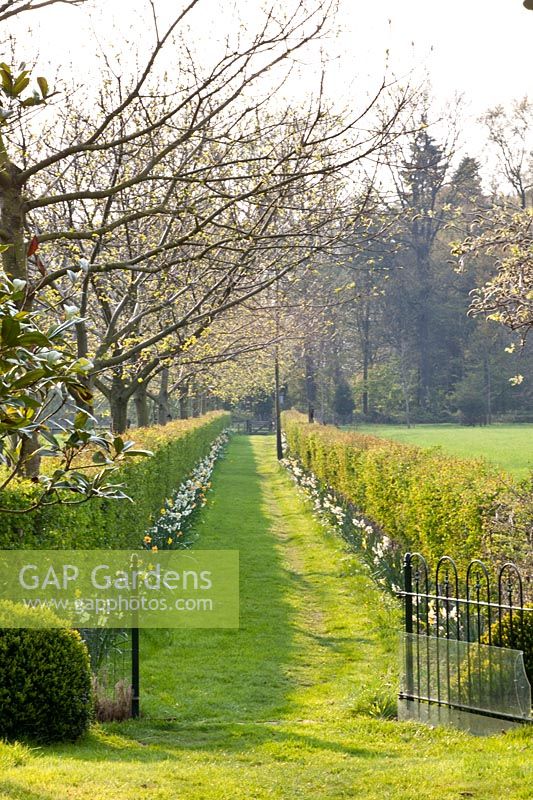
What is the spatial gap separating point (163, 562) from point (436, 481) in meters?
4.32

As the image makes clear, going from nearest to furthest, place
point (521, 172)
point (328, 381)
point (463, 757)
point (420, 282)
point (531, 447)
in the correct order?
point (463, 757) < point (531, 447) < point (521, 172) < point (328, 381) < point (420, 282)

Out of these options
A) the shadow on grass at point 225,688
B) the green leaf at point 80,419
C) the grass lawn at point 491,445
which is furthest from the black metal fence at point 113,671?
the grass lawn at point 491,445

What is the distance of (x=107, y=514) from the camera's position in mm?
9391

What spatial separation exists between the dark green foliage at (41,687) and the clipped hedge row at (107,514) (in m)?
0.83

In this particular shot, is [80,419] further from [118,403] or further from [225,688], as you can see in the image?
[118,403]

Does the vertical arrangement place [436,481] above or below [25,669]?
above

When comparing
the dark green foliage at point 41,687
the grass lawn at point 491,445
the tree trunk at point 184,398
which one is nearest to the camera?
the dark green foliage at point 41,687

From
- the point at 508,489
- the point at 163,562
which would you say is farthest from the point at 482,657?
the point at 163,562

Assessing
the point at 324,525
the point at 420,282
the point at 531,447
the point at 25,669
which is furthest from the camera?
the point at 420,282

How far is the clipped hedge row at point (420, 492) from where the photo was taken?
882 cm

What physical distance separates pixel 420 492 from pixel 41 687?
19.0 feet

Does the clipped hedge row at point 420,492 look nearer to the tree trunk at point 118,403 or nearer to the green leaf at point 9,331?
the tree trunk at point 118,403

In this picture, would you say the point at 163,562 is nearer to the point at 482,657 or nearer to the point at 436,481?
the point at 436,481

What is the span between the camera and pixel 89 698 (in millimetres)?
6211
